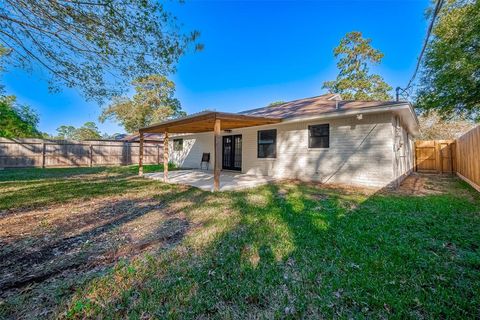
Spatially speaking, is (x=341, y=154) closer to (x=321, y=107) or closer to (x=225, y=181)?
(x=321, y=107)

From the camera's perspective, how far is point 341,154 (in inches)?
280

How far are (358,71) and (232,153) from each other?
14545 millimetres

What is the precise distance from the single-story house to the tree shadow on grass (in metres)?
3.13

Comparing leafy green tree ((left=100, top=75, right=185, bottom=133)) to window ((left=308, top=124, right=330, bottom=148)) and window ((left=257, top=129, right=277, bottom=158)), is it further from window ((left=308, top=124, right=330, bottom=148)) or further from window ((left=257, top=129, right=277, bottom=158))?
window ((left=308, top=124, right=330, bottom=148))

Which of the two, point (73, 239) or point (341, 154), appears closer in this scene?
point (73, 239)

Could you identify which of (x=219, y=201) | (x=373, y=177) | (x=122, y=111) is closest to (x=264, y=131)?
(x=373, y=177)

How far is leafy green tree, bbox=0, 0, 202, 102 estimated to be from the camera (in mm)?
3719

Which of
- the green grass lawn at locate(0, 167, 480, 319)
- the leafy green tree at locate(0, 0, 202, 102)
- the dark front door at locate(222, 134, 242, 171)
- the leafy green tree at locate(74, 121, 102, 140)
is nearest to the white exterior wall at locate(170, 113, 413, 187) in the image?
the dark front door at locate(222, 134, 242, 171)

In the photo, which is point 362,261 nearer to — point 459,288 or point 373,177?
point 459,288

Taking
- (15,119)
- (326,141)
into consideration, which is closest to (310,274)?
(326,141)

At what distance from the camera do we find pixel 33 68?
4.73m

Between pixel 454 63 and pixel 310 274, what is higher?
pixel 454 63

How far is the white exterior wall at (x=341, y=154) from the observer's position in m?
6.34

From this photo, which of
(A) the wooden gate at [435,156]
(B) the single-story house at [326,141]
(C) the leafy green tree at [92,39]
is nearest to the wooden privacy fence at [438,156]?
(A) the wooden gate at [435,156]
